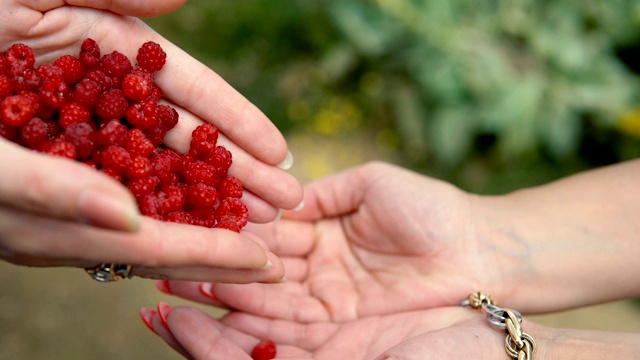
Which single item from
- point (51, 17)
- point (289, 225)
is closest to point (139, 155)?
point (51, 17)

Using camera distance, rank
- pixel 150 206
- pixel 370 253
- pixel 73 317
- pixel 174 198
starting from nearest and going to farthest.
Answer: pixel 150 206 < pixel 174 198 < pixel 370 253 < pixel 73 317

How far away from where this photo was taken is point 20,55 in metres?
1.54

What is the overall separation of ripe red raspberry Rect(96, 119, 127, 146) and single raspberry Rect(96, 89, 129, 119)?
0.06 metres

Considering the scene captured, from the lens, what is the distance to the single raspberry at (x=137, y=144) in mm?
1514

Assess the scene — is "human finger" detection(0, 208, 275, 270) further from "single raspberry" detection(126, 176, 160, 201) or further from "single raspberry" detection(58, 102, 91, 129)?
"single raspberry" detection(58, 102, 91, 129)

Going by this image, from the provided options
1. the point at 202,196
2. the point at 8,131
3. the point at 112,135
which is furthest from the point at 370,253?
the point at 8,131

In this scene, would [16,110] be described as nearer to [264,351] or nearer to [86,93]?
[86,93]

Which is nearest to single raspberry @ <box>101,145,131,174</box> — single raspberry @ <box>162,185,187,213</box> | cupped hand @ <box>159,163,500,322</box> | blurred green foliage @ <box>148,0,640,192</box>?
single raspberry @ <box>162,185,187,213</box>

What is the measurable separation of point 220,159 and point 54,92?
454 millimetres

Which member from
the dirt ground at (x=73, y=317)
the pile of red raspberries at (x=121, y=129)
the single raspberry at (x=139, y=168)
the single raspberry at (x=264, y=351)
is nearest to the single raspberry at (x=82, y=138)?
the pile of red raspberries at (x=121, y=129)

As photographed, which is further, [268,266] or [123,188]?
[268,266]

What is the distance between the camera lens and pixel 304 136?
3109 mm

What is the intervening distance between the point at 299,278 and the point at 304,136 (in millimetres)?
1358

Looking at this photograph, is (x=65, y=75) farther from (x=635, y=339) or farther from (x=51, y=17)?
(x=635, y=339)
